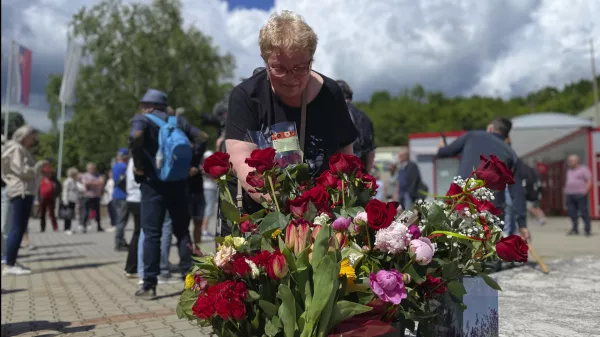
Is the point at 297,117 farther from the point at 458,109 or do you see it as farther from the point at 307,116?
the point at 458,109

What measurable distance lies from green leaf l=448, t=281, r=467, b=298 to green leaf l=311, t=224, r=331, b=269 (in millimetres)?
586

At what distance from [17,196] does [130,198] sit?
1329 millimetres

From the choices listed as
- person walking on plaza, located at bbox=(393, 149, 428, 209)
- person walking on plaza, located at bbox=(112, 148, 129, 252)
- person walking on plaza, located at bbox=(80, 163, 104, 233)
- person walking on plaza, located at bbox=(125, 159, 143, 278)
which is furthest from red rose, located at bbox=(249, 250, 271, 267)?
person walking on plaza, located at bbox=(80, 163, 104, 233)

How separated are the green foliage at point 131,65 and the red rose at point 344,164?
37974mm

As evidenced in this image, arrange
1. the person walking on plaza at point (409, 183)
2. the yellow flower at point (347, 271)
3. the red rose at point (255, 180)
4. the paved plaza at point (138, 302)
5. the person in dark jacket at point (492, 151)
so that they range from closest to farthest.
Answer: the yellow flower at point (347, 271) → the red rose at point (255, 180) → the paved plaza at point (138, 302) → the person in dark jacket at point (492, 151) → the person walking on plaza at point (409, 183)

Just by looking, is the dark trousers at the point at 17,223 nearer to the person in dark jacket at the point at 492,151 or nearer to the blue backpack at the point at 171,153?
the blue backpack at the point at 171,153

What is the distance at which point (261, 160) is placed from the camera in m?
2.48

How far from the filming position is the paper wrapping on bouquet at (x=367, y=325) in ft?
7.41

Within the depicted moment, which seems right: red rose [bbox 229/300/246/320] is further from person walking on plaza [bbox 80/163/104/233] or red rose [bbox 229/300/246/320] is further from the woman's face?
person walking on plaza [bbox 80/163/104/233]

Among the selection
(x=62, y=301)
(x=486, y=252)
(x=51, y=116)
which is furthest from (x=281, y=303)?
(x=51, y=116)

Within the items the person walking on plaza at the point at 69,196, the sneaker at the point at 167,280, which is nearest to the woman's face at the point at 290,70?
the sneaker at the point at 167,280

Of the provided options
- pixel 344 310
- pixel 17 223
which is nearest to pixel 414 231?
pixel 344 310

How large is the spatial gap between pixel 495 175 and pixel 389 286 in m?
0.72

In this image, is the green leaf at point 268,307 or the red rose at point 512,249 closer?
the green leaf at point 268,307
